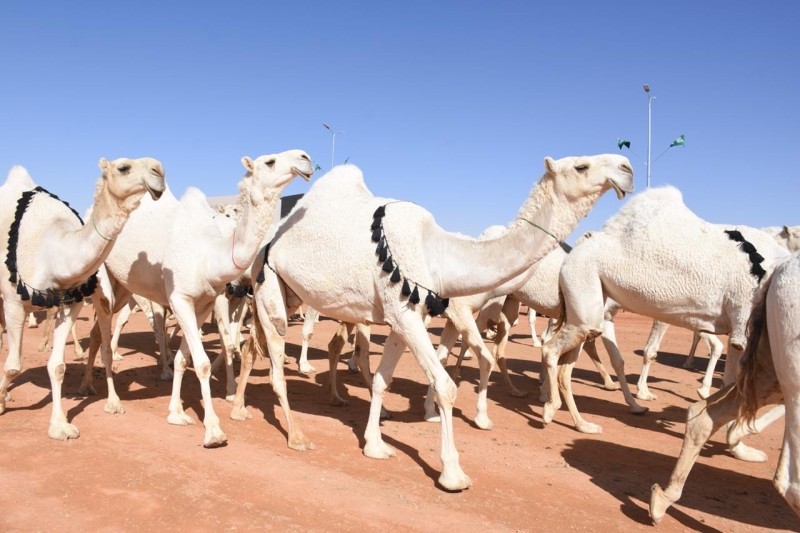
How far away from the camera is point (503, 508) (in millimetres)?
4848

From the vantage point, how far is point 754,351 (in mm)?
4301

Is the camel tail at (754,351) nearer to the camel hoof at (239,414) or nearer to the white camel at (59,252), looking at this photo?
the white camel at (59,252)

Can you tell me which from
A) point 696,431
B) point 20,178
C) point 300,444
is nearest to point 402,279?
point 300,444

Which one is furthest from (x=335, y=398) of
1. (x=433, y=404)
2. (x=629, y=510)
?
(x=629, y=510)

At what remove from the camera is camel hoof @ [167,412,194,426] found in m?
6.79

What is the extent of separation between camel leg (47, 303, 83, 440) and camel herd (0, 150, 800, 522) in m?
0.02

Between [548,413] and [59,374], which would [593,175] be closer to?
[548,413]

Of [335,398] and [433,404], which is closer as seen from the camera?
[433,404]

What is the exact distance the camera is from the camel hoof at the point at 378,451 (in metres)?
6.01

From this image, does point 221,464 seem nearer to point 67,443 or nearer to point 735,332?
point 67,443

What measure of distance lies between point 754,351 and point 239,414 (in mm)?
5513

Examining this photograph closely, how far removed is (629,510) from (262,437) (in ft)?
12.4

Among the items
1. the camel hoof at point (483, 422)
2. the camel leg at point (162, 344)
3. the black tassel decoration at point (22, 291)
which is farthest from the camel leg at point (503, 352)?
the black tassel decoration at point (22, 291)

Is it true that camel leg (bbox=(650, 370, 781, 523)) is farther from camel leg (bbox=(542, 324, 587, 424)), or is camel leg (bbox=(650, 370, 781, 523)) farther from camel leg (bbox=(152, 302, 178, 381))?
camel leg (bbox=(152, 302, 178, 381))
